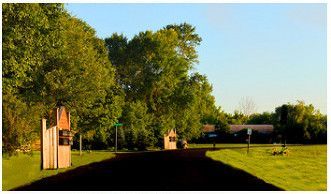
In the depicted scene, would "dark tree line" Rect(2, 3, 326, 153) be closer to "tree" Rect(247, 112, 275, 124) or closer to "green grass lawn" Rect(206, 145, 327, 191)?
"green grass lawn" Rect(206, 145, 327, 191)

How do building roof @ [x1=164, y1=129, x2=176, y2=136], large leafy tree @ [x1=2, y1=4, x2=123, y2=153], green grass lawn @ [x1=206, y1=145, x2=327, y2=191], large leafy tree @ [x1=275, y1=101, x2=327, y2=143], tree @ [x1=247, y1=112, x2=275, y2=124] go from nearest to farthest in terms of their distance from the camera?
green grass lawn @ [x1=206, y1=145, x2=327, y2=191] → large leafy tree @ [x1=2, y1=4, x2=123, y2=153] → building roof @ [x1=164, y1=129, x2=176, y2=136] → large leafy tree @ [x1=275, y1=101, x2=327, y2=143] → tree @ [x1=247, y1=112, x2=275, y2=124]

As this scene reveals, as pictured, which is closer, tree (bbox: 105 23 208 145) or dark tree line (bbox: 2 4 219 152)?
dark tree line (bbox: 2 4 219 152)

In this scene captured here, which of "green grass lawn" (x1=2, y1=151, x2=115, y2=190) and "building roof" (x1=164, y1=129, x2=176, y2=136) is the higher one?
"green grass lawn" (x1=2, y1=151, x2=115, y2=190)

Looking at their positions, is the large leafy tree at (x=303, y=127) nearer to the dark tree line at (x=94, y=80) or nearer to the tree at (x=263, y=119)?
the dark tree line at (x=94, y=80)

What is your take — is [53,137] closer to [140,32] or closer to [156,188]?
[156,188]

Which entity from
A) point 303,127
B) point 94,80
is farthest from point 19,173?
point 303,127

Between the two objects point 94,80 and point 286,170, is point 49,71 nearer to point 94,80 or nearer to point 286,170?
point 94,80

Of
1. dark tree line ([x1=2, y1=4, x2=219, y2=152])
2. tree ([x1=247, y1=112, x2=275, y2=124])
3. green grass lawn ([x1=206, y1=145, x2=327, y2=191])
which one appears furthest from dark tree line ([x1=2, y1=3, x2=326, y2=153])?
tree ([x1=247, y1=112, x2=275, y2=124])

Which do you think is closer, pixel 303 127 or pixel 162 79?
pixel 162 79

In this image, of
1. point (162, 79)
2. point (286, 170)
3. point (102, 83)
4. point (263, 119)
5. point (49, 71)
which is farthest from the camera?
point (263, 119)

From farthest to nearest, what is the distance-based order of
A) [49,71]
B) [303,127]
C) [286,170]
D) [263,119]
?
1. [263,119]
2. [303,127]
3. [49,71]
4. [286,170]

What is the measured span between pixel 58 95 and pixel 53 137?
18.9 metres

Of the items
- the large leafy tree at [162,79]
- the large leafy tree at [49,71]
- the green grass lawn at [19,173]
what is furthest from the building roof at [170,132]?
the green grass lawn at [19,173]

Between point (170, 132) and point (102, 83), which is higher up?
point (102, 83)
